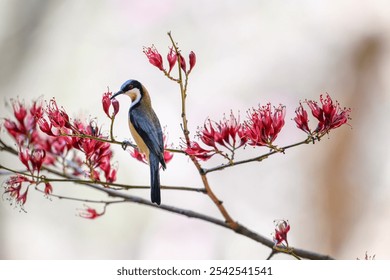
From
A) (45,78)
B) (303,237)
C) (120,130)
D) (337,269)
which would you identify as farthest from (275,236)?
(45,78)

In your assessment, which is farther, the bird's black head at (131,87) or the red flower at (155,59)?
the bird's black head at (131,87)

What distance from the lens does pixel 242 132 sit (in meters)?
0.61

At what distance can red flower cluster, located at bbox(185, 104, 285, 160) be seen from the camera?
597 mm

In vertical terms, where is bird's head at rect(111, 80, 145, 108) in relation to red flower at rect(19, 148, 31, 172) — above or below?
above

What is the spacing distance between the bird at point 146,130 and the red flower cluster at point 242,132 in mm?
58

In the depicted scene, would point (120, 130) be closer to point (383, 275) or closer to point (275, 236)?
point (275, 236)

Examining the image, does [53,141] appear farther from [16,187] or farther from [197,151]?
[197,151]

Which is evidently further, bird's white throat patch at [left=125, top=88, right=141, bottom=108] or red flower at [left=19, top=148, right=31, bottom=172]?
bird's white throat patch at [left=125, top=88, right=141, bottom=108]

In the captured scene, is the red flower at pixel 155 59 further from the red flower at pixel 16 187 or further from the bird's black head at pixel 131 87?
the red flower at pixel 16 187

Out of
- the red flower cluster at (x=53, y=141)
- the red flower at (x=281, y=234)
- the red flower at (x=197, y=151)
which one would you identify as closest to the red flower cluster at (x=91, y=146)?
the red flower cluster at (x=53, y=141)

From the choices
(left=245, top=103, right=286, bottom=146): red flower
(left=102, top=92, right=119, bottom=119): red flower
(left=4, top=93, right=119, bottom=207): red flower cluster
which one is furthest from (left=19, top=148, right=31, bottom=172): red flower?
(left=245, top=103, right=286, bottom=146): red flower

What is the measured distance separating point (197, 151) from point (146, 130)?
0.35 ft

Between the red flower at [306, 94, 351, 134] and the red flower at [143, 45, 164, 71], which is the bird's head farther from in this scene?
the red flower at [306, 94, 351, 134]

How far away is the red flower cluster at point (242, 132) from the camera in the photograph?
597 mm
